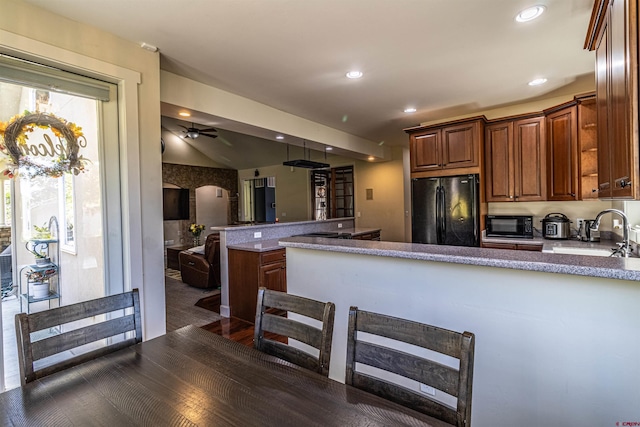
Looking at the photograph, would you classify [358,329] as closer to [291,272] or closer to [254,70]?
[291,272]

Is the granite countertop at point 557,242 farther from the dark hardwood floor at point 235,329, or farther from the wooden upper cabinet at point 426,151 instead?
the dark hardwood floor at point 235,329

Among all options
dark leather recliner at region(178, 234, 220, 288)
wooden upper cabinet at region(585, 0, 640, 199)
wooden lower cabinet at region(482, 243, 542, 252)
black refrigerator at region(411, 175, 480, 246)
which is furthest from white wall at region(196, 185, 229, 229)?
wooden upper cabinet at region(585, 0, 640, 199)

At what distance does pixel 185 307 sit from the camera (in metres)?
4.19

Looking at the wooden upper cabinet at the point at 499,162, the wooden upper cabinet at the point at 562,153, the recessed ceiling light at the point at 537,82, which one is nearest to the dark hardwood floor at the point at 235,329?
the wooden upper cabinet at the point at 499,162

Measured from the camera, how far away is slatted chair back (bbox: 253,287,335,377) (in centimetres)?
121

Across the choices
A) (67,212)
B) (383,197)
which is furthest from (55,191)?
(383,197)

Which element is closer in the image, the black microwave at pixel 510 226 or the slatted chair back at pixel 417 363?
the slatted chair back at pixel 417 363

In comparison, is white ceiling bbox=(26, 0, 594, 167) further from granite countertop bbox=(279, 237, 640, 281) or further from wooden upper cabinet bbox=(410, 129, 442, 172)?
granite countertop bbox=(279, 237, 640, 281)

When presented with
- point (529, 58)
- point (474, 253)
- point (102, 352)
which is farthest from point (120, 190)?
point (529, 58)

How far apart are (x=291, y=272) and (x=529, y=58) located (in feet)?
9.27

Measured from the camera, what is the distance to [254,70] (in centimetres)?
294

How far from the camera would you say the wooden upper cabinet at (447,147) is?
3.84m

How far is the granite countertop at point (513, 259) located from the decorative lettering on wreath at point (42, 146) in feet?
6.54

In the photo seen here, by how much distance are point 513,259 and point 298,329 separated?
1.01 m
